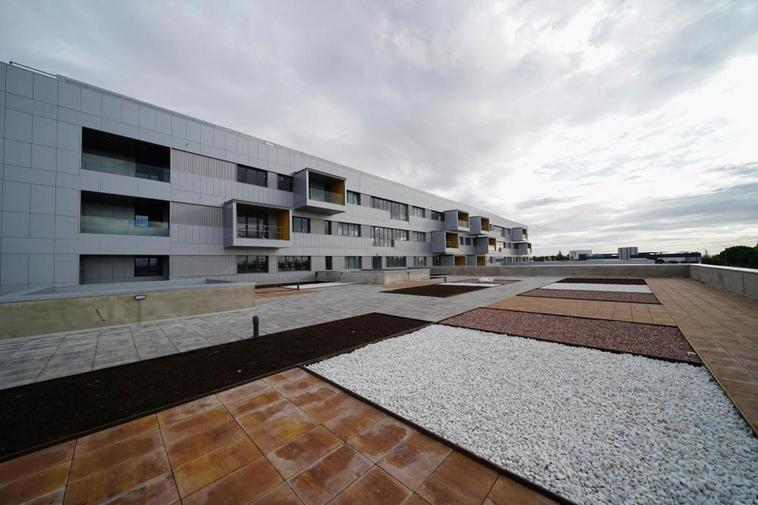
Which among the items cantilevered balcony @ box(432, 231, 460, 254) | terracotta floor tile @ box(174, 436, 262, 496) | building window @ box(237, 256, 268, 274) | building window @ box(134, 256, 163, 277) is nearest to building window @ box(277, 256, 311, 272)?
building window @ box(237, 256, 268, 274)

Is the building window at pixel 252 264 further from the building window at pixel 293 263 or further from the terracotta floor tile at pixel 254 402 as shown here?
the terracotta floor tile at pixel 254 402

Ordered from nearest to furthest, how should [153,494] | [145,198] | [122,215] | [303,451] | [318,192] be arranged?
[153,494]
[303,451]
[145,198]
[122,215]
[318,192]

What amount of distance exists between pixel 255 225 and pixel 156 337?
1526cm

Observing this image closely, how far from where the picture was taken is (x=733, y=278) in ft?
42.8

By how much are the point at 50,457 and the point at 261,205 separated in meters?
19.4

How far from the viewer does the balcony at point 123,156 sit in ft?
52.3

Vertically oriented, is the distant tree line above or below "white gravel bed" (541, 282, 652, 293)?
above

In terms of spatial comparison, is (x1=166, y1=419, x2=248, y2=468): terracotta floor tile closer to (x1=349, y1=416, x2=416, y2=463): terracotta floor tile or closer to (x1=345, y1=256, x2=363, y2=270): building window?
(x1=349, y1=416, x2=416, y2=463): terracotta floor tile

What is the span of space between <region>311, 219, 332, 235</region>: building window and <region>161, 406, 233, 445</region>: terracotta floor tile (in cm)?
2310

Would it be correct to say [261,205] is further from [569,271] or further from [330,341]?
[569,271]

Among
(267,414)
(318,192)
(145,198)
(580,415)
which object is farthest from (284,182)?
(580,415)

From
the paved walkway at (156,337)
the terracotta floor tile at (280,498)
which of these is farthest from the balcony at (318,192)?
the terracotta floor tile at (280,498)

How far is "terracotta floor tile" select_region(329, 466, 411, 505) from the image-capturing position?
2350 millimetres

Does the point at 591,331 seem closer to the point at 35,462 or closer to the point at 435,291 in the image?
the point at 435,291
